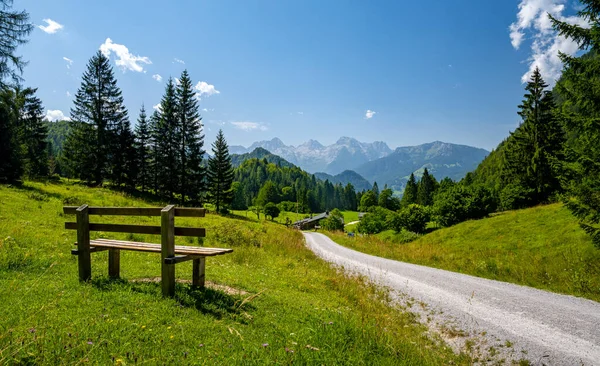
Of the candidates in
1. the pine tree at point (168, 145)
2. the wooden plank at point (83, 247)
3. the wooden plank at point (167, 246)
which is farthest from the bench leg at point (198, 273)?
the pine tree at point (168, 145)

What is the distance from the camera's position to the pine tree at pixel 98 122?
131 ft

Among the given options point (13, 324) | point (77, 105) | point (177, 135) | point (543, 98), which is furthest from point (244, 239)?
point (543, 98)

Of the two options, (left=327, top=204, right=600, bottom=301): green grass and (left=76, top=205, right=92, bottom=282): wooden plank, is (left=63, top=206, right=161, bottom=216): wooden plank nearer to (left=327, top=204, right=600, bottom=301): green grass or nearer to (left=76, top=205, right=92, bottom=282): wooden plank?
(left=76, top=205, right=92, bottom=282): wooden plank

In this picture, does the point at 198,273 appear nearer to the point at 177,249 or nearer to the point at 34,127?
the point at 177,249

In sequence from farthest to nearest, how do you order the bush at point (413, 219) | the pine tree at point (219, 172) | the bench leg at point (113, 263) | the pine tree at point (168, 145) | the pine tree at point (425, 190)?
the pine tree at point (425, 190) → the bush at point (413, 219) → the pine tree at point (219, 172) → the pine tree at point (168, 145) → the bench leg at point (113, 263)

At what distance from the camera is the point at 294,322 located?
548cm

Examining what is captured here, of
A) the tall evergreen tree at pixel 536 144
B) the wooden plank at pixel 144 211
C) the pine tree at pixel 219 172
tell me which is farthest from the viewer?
the pine tree at pixel 219 172

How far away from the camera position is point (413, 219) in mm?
67188

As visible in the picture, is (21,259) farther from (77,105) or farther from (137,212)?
(77,105)

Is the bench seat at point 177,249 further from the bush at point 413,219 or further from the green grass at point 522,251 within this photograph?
the bush at point 413,219

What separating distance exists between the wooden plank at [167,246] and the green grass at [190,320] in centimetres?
24

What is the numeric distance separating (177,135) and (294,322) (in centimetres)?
4502

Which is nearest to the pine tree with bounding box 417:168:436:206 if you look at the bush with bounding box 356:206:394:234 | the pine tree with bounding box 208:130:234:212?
the bush with bounding box 356:206:394:234

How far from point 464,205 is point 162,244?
5640 centimetres
